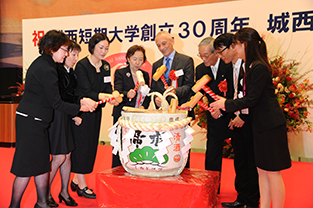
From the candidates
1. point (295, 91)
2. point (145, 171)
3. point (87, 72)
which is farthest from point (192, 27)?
point (145, 171)

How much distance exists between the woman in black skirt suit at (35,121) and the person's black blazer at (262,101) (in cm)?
136

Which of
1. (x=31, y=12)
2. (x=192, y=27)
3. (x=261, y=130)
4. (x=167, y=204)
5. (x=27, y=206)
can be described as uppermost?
(x=31, y=12)

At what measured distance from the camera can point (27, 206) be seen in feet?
8.96

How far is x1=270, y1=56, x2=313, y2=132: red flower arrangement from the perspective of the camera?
14.6ft

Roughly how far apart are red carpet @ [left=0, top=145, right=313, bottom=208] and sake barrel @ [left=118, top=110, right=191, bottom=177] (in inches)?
37.8

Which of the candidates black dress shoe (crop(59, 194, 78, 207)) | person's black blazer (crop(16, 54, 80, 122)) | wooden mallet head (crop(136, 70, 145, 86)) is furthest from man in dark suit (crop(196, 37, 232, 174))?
person's black blazer (crop(16, 54, 80, 122))

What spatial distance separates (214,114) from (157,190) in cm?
111

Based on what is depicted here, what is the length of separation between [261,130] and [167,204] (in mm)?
800


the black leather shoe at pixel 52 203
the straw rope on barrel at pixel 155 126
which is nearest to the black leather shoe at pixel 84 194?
the black leather shoe at pixel 52 203

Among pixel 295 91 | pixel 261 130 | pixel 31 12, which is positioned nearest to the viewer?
pixel 261 130

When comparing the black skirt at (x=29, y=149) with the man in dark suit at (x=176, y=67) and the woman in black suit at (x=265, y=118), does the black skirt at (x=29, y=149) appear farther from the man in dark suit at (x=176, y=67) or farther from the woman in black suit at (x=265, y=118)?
the woman in black suit at (x=265, y=118)

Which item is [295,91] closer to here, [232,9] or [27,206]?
[232,9]

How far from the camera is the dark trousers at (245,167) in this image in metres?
2.65

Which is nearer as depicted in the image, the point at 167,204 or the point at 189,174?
the point at 167,204
